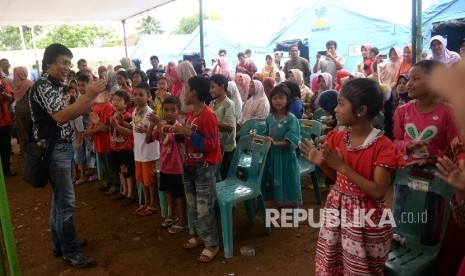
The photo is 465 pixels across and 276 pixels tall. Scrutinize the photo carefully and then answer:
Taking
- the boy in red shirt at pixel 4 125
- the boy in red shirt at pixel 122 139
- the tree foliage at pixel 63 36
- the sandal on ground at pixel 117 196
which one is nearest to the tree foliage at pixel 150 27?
the tree foliage at pixel 63 36

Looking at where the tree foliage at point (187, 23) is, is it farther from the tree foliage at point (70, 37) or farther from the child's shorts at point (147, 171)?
the child's shorts at point (147, 171)

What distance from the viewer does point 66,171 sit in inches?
117

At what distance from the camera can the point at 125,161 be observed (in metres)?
4.37

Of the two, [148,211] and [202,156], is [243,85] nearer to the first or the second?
[148,211]

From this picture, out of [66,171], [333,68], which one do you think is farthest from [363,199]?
[333,68]

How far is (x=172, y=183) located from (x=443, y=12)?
314 inches

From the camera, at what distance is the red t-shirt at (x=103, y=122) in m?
4.62

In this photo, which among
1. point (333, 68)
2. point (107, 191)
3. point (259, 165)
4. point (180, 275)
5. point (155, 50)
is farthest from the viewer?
point (155, 50)

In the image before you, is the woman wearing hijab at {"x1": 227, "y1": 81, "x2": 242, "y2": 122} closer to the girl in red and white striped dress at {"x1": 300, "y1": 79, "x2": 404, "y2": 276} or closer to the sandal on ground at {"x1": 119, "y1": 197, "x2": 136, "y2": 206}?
the sandal on ground at {"x1": 119, "y1": 197, "x2": 136, "y2": 206}

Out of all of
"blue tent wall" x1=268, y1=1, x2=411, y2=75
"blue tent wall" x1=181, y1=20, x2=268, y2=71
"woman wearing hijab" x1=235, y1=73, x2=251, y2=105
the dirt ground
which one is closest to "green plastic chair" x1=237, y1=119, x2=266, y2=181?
the dirt ground

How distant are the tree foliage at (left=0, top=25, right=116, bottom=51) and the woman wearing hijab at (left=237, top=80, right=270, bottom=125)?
34.5 m

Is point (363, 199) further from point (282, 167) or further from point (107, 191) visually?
point (107, 191)

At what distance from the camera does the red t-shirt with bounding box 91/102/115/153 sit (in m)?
4.62

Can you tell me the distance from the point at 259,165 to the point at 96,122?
233cm
